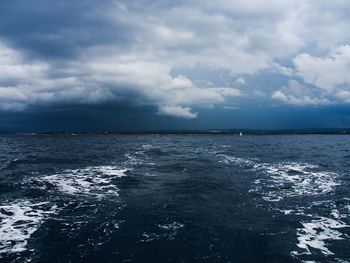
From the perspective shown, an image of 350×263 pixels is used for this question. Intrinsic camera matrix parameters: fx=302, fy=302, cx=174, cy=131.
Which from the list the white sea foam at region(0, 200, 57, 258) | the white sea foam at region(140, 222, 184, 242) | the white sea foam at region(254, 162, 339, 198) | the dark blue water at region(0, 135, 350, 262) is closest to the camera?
the dark blue water at region(0, 135, 350, 262)

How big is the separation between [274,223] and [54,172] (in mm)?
25731

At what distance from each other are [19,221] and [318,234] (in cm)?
1579

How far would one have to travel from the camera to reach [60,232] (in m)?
14.9

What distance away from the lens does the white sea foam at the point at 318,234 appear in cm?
1323

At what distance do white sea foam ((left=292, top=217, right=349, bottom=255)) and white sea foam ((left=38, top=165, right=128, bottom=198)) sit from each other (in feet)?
43.9

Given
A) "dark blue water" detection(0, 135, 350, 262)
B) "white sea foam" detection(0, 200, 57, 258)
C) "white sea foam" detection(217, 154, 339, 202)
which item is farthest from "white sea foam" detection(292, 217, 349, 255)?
"white sea foam" detection(0, 200, 57, 258)

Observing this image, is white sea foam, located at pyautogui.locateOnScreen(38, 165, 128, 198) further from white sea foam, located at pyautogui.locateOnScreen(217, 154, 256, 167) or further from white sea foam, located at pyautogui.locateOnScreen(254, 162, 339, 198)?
white sea foam, located at pyautogui.locateOnScreen(217, 154, 256, 167)

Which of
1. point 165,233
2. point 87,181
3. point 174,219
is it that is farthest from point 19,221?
point 87,181

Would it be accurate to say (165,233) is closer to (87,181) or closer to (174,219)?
(174,219)

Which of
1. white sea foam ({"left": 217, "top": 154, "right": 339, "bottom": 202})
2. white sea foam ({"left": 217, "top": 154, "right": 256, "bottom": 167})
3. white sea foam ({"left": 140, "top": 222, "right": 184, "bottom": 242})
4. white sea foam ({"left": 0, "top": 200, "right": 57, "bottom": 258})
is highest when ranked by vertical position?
white sea foam ({"left": 217, "top": 154, "right": 256, "bottom": 167})

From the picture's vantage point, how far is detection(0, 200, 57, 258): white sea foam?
13474 millimetres

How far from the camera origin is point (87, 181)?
28000 millimetres

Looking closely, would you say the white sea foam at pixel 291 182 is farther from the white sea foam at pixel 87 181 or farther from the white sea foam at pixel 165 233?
the white sea foam at pixel 87 181

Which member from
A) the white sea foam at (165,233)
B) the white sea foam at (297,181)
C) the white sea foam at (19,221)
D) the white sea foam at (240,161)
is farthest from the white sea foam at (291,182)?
the white sea foam at (19,221)
